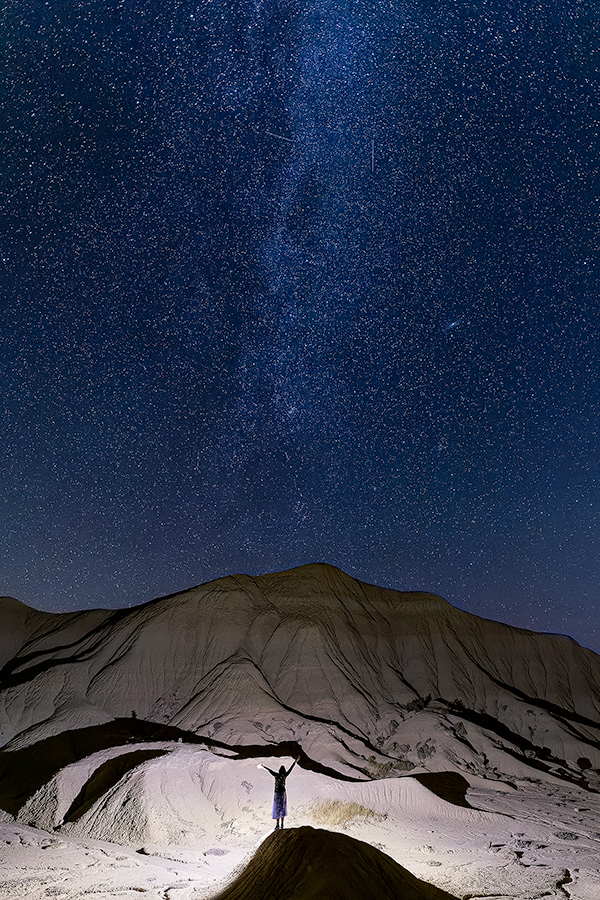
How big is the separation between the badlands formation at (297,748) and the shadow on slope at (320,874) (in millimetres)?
64

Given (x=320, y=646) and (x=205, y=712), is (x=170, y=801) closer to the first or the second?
(x=205, y=712)

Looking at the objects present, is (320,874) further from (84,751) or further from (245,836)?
(84,751)

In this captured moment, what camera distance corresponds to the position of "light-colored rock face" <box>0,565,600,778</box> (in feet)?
167

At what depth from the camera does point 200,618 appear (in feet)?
235

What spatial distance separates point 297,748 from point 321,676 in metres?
17.7

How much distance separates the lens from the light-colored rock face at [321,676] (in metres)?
51.0

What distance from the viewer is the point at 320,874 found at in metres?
13.5

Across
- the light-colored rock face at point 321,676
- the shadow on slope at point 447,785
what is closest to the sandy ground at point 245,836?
the shadow on slope at point 447,785

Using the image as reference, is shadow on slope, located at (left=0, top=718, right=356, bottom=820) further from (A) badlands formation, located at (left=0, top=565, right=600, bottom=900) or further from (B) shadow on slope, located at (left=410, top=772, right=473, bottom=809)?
(B) shadow on slope, located at (left=410, top=772, right=473, bottom=809)

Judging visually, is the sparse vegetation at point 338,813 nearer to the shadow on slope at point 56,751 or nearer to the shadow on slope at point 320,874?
the shadow on slope at point 320,874

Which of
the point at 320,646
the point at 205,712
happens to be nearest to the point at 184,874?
the point at 205,712

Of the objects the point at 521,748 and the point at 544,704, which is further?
the point at 544,704

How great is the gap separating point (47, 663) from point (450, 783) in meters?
43.7

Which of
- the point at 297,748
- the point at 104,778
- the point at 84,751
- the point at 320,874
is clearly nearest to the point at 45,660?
the point at 84,751
